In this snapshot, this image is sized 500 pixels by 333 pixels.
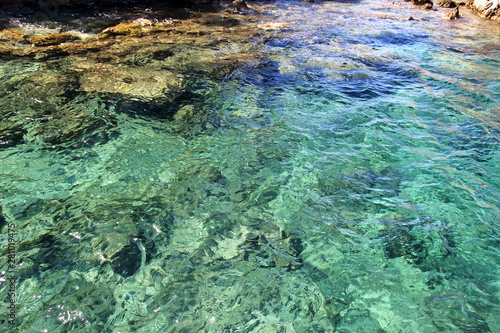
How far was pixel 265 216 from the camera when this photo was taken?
161 inches

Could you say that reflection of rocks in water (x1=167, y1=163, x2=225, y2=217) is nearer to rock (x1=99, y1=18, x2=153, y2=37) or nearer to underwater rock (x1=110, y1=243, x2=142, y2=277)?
underwater rock (x1=110, y1=243, x2=142, y2=277)

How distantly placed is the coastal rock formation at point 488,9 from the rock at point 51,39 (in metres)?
23.0

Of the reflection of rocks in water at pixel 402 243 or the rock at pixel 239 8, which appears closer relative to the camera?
the reflection of rocks in water at pixel 402 243

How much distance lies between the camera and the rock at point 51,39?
898cm

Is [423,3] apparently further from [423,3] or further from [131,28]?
[131,28]

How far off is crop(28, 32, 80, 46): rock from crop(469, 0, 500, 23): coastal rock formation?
75.3 feet

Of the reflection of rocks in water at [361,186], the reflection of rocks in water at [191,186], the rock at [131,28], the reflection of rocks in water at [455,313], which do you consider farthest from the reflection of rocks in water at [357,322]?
the rock at [131,28]

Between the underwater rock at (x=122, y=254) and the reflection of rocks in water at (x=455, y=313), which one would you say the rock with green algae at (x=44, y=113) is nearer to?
the underwater rock at (x=122, y=254)

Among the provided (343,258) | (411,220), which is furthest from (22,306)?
(411,220)

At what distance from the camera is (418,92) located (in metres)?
7.95

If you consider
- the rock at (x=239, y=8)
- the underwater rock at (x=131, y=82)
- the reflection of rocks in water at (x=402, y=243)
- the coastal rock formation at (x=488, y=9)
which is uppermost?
the coastal rock formation at (x=488, y=9)

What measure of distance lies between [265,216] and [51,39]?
988 centimetres

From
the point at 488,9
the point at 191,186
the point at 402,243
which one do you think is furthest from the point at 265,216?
the point at 488,9

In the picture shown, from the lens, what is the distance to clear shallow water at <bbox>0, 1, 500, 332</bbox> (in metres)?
2.97
